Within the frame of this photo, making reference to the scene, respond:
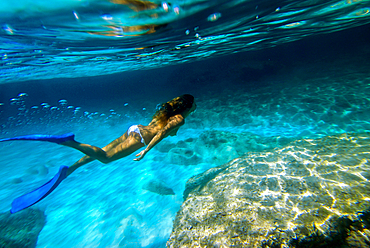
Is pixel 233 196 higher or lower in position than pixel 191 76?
higher

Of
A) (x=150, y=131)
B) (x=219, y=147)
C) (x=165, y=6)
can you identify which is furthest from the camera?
(x=219, y=147)

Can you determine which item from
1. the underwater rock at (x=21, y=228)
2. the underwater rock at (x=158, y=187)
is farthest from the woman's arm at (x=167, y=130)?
the underwater rock at (x=21, y=228)

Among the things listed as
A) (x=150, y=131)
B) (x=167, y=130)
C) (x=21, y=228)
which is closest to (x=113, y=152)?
(x=150, y=131)

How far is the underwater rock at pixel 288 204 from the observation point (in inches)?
91.7

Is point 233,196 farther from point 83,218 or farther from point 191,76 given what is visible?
point 191,76

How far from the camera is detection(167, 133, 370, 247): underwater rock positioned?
233cm

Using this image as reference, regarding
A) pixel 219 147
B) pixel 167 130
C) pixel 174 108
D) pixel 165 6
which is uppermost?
pixel 165 6

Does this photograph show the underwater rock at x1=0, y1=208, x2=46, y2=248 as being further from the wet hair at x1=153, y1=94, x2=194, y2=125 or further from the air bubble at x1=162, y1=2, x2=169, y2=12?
the air bubble at x1=162, y1=2, x2=169, y2=12

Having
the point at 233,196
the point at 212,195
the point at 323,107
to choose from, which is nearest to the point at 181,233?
the point at 212,195

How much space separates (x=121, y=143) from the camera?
4664 mm

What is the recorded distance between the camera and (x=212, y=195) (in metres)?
3.67

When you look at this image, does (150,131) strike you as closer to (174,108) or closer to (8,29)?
(174,108)

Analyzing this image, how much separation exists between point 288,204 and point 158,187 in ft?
15.4

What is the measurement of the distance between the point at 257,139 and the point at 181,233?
644 centimetres
